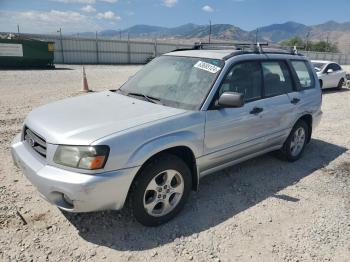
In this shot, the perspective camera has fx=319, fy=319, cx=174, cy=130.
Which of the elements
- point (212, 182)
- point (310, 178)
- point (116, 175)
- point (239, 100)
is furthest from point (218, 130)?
point (310, 178)

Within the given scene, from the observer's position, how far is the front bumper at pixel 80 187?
2.76m

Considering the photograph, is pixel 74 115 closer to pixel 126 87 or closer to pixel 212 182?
pixel 126 87

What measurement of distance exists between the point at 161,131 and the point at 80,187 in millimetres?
936

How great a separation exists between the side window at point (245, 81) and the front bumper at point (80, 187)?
5.42 ft

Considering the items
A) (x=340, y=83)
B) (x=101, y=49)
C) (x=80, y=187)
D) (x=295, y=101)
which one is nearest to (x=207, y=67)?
(x=295, y=101)

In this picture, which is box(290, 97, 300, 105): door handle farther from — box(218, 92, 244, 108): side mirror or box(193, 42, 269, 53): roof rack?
box(218, 92, 244, 108): side mirror

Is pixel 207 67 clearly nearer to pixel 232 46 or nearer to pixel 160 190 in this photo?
pixel 232 46

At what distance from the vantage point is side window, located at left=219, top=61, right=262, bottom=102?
3947 mm

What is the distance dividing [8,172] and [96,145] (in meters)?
2.41

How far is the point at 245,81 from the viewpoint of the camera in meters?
4.23

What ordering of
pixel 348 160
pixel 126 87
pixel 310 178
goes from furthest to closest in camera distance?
pixel 348 160
pixel 310 178
pixel 126 87

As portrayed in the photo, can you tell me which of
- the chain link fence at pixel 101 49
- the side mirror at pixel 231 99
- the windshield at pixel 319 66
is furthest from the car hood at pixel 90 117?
the chain link fence at pixel 101 49

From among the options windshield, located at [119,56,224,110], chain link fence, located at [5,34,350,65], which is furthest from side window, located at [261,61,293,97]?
chain link fence, located at [5,34,350,65]

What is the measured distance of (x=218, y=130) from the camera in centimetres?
373
